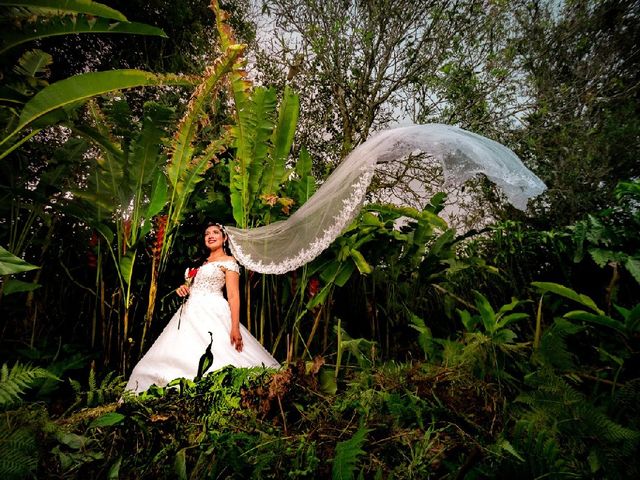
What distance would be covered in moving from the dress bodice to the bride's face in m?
0.16

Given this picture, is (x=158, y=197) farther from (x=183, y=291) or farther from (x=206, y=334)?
(x=206, y=334)

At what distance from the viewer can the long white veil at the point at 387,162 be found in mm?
1847

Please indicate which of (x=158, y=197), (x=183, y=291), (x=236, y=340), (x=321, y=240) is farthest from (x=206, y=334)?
(x=321, y=240)

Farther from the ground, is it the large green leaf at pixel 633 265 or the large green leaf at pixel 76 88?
the large green leaf at pixel 76 88

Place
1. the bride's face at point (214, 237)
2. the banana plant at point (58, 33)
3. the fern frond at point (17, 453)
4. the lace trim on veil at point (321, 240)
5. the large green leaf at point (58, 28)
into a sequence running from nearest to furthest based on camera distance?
the fern frond at point (17, 453)
the banana plant at point (58, 33)
the large green leaf at point (58, 28)
the lace trim on veil at point (321, 240)
the bride's face at point (214, 237)

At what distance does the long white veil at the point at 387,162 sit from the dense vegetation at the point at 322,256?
0.49 metres

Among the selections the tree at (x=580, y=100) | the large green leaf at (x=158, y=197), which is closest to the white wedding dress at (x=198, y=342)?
the large green leaf at (x=158, y=197)

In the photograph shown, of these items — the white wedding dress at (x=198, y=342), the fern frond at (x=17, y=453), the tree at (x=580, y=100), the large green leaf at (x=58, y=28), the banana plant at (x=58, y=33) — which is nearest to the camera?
the fern frond at (x=17, y=453)

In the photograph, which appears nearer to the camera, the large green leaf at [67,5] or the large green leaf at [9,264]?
the large green leaf at [9,264]

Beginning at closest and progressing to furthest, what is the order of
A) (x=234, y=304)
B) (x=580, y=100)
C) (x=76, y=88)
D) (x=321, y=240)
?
(x=76, y=88) → (x=321, y=240) → (x=234, y=304) → (x=580, y=100)

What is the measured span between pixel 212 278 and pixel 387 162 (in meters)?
1.63

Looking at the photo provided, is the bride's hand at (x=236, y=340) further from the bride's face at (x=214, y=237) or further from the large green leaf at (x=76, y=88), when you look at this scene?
the large green leaf at (x=76, y=88)

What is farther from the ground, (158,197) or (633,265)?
(158,197)

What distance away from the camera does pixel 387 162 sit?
212cm
